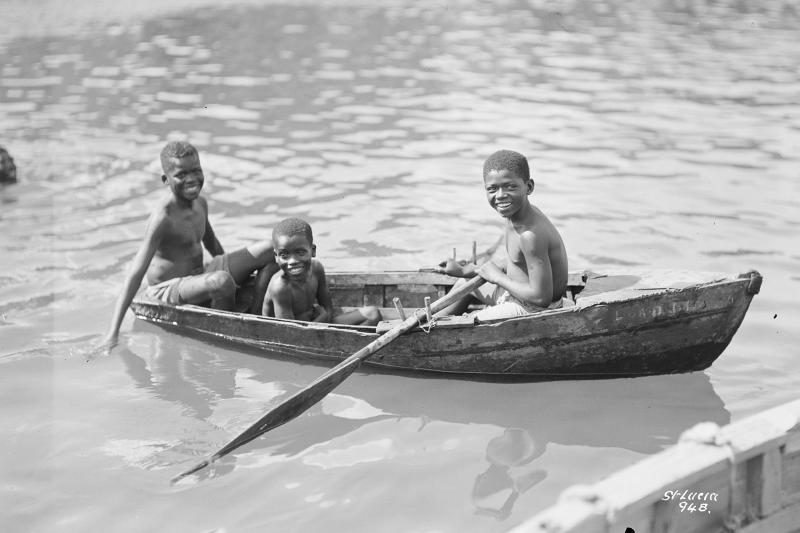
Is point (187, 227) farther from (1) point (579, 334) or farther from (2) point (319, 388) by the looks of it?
(1) point (579, 334)

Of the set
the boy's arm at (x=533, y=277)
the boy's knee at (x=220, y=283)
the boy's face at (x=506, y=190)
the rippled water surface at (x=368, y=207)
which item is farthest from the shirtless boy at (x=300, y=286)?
the boy's face at (x=506, y=190)

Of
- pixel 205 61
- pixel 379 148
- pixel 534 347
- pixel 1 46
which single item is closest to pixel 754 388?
pixel 534 347

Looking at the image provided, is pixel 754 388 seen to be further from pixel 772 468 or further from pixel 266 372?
pixel 266 372

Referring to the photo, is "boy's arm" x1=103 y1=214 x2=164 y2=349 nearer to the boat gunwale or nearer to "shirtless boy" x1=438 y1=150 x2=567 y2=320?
the boat gunwale

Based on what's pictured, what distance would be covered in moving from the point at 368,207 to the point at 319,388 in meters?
4.25

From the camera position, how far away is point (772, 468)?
3482 millimetres

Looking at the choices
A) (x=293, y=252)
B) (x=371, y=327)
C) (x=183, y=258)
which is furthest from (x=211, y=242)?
(x=371, y=327)

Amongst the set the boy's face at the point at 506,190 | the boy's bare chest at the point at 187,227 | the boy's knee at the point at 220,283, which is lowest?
the boy's knee at the point at 220,283

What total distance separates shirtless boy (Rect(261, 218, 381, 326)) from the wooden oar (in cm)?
74

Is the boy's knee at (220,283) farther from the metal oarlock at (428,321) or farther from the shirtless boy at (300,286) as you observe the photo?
the metal oarlock at (428,321)

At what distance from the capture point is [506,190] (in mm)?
5359

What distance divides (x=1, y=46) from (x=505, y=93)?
9584mm

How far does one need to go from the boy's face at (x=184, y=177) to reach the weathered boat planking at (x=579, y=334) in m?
0.79

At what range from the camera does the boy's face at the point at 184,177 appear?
633cm
